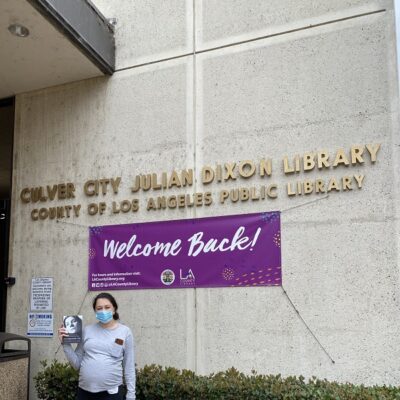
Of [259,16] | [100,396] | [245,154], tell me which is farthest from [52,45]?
[100,396]

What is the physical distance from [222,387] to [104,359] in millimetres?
1446

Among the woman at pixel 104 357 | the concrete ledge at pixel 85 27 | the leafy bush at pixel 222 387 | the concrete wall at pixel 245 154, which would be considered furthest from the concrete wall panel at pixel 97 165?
the woman at pixel 104 357

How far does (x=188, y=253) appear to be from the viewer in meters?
6.30

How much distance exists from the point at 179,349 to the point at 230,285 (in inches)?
37.4

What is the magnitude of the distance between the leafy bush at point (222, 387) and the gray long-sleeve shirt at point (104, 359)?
115cm

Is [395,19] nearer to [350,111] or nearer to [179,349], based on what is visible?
[350,111]

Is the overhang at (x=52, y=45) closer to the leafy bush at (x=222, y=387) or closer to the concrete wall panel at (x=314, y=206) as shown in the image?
the concrete wall panel at (x=314, y=206)

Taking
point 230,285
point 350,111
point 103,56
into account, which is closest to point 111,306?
point 230,285

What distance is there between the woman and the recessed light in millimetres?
3329

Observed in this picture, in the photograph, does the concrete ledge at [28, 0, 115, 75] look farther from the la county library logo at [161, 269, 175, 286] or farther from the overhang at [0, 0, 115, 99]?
the la county library logo at [161, 269, 175, 286]

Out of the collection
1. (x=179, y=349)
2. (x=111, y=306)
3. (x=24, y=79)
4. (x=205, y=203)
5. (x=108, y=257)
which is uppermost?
(x=24, y=79)

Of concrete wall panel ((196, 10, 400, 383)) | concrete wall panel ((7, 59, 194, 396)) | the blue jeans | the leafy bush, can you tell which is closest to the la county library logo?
concrete wall panel ((7, 59, 194, 396))

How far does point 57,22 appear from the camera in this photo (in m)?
6.07

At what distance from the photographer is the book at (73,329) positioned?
14.9 ft
